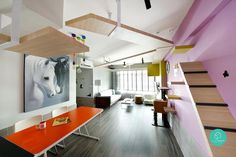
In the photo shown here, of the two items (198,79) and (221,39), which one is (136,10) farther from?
(198,79)

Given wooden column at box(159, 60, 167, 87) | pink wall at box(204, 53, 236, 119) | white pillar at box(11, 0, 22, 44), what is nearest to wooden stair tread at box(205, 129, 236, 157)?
pink wall at box(204, 53, 236, 119)

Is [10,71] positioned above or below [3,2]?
below

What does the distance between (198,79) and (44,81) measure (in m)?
3.20

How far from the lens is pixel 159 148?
238cm

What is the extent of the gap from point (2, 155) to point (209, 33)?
1.81m

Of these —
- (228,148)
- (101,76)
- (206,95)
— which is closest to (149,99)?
(101,76)

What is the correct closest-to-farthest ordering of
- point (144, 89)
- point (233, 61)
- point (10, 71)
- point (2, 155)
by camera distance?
point (2, 155) → point (233, 61) → point (10, 71) → point (144, 89)

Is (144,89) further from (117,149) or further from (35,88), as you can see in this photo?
(35,88)

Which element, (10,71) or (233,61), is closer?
(233,61)

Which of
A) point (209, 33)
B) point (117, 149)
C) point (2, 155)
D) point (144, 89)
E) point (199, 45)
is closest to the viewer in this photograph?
point (2, 155)

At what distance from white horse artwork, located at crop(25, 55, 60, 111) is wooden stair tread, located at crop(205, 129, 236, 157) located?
309cm

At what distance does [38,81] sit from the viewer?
2.46 meters

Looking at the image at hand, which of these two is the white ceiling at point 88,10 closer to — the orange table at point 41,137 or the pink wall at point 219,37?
the pink wall at point 219,37

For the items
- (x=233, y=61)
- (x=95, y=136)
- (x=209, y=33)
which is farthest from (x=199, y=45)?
(x=95, y=136)
